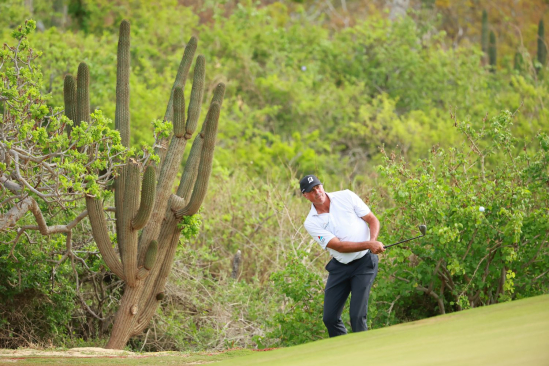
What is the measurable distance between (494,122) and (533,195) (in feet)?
4.39

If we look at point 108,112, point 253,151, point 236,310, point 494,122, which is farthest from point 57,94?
point 494,122

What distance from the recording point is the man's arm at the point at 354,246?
7469 millimetres

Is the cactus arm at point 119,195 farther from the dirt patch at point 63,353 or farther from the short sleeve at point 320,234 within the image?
the short sleeve at point 320,234

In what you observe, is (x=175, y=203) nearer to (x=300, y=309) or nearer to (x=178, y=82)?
(x=178, y=82)

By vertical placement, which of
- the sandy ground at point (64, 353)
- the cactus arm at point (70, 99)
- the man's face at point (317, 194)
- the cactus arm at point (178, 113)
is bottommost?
the sandy ground at point (64, 353)

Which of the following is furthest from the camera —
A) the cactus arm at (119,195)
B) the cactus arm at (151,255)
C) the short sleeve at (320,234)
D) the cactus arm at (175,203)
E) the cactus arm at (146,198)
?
the cactus arm at (175,203)

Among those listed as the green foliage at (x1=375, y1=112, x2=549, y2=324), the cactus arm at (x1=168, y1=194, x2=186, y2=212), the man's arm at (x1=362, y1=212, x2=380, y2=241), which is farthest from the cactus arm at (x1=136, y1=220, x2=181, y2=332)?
the man's arm at (x1=362, y1=212, x2=380, y2=241)

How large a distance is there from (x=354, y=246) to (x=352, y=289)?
0.59 meters

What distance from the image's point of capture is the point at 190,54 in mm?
10336

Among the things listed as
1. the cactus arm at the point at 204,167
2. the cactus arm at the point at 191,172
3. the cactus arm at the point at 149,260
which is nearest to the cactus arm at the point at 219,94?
the cactus arm at the point at 191,172

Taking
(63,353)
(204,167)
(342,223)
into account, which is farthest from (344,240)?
(63,353)

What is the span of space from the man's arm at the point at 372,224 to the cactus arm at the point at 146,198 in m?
2.56

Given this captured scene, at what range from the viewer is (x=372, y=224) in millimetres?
7910

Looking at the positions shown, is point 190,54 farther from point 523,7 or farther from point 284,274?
point 523,7
